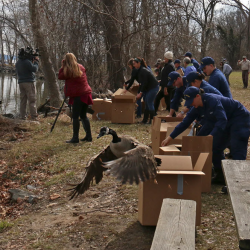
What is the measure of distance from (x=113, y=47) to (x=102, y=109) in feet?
17.4

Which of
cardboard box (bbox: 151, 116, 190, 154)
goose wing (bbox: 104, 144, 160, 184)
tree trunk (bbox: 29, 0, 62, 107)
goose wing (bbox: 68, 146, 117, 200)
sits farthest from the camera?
tree trunk (bbox: 29, 0, 62, 107)

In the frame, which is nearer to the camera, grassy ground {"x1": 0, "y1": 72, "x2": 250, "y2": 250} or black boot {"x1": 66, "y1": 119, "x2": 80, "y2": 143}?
grassy ground {"x1": 0, "y1": 72, "x2": 250, "y2": 250}

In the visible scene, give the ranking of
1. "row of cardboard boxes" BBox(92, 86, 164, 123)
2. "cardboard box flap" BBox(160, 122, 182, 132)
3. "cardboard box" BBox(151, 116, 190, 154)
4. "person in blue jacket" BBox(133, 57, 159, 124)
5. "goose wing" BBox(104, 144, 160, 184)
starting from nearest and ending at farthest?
"goose wing" BBox(104, 144, 160, 184) < "cardboard box" BBox(151, 116, 190, 154) < "cardboard box flap" BBox(160, 122, 182, 132) < "person in blue jacket" BBox(133, 57, 159, 124) < "row of cardboard boxes" BBox(92, 86, 164, 123)

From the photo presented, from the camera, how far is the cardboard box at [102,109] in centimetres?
1281

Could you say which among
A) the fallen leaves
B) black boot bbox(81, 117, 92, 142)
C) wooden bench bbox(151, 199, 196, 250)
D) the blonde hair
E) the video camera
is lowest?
the fallen leaves

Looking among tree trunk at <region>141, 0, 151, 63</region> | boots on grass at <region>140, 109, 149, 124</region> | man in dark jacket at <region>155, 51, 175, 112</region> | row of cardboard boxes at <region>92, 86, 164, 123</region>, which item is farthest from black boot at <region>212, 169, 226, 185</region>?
tree trunk at <region>141, 0, 151, 63</region>

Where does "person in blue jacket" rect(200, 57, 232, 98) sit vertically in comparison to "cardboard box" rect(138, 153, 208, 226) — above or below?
above

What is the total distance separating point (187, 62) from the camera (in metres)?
11.5

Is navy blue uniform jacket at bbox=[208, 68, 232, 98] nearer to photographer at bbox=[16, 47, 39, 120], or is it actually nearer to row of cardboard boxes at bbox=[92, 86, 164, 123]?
row of cardboard boxes at bbox=[92, 86, 164, 123]

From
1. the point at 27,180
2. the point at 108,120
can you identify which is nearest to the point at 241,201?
the point at 27,180

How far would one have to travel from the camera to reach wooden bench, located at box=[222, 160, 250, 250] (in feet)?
8.29

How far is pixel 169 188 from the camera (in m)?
4.56

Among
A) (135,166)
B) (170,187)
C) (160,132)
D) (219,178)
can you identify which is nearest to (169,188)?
(170,187)

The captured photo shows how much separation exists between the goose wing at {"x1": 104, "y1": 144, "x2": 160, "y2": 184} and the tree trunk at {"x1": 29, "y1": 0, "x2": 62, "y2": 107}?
39.6 ft
